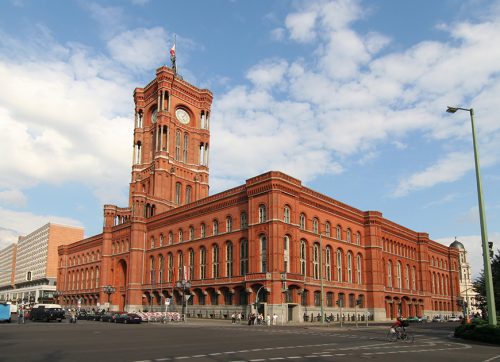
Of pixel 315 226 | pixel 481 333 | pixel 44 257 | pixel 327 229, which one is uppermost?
pixel 44 257

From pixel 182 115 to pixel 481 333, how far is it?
3060 inches

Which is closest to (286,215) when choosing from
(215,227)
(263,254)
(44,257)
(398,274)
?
(263,254)

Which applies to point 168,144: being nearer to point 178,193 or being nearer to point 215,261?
point 178,193

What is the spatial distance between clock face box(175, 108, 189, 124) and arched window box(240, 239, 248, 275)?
41.4 meters

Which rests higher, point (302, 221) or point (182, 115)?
point (182, 115)

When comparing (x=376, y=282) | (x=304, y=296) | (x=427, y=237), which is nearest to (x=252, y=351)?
(x=304, y=296)

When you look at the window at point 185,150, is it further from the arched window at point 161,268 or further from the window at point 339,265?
the window at point 339,265

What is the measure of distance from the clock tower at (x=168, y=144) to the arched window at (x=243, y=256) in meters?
27.7

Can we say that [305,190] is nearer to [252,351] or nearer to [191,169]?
[191,169]

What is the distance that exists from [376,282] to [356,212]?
11.1 metres

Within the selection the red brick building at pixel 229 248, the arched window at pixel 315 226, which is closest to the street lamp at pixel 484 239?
the red brick building at pixel 229 248

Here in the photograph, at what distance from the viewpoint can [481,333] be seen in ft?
88.4

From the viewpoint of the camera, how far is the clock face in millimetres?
95500

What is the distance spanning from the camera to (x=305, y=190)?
6369cm
